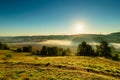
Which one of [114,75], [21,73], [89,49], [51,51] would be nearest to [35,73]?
[21,73]

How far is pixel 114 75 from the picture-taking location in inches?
Result: 1355

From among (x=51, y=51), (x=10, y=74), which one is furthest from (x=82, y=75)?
(x=51, y=51)

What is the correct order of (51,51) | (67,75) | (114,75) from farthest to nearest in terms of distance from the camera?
1. (51,51)
2. (114,75)
3. (67,75)

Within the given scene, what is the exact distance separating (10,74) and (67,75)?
408 inches

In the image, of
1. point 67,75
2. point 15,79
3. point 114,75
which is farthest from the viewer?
point 114,75

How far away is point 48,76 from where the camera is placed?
29.9m

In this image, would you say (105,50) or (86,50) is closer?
(105,50)

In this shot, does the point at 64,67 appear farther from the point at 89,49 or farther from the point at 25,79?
the point at 89,49

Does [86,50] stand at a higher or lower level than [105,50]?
lower

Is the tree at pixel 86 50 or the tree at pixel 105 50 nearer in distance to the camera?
the tree at pixel 105 50

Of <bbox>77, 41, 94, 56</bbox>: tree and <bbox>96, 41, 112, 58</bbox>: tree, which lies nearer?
<bbox>96, 41, 112, 58</bbox>: tree

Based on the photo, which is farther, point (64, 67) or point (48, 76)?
point (64, 67)

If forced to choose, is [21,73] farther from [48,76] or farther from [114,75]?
[114,75]

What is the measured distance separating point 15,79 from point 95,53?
7994 centimetres
